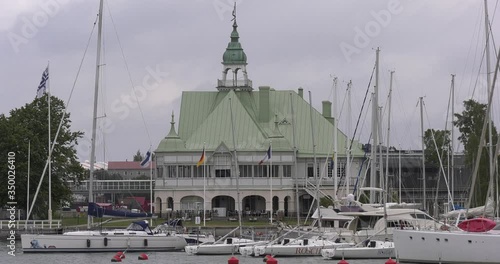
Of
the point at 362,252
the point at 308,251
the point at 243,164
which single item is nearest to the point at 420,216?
the point at 362,252

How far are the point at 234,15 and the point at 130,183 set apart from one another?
203 feet

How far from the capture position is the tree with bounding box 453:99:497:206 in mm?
99062

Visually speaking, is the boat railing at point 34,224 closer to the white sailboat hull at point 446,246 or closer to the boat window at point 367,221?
the boat window at point 367,221

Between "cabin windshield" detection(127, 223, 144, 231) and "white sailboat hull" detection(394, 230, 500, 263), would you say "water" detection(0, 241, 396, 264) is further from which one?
"white sailboat hull" detection(394, 230, 500, 263)

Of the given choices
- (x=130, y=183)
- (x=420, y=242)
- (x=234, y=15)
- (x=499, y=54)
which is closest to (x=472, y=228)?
(x=420, y=242)

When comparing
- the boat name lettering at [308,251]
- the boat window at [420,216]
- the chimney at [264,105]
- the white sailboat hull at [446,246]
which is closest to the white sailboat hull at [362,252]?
the boat name lettering at [308,251]

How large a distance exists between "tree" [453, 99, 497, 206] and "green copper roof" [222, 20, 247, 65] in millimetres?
23910

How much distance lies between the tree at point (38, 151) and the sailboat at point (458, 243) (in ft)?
150

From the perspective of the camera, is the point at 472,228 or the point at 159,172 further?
the point at 159,172

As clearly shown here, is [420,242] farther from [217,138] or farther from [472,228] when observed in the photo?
[217,138]

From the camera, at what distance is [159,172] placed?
123 meters

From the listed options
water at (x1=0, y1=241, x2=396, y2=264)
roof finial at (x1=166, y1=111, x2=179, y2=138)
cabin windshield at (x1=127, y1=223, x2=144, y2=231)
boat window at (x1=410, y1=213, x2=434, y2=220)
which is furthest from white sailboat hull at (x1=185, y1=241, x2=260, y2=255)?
roof finial at (x1=166, y1=111, x2=179, y2=138)

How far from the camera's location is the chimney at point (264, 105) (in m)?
128

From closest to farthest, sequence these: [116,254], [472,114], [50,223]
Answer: [116,254] < [50,223] < [472,114]
